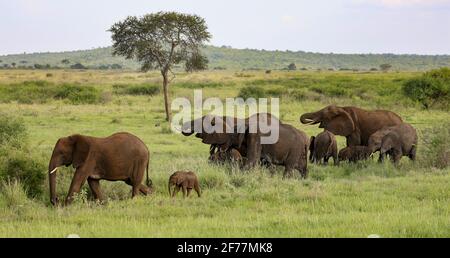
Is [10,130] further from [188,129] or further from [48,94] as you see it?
[48,94]

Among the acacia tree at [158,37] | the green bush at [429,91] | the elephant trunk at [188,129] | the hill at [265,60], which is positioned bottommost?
the hill at [265,60]

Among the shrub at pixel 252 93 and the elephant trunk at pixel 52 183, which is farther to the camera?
the shrub at pixel 252 93

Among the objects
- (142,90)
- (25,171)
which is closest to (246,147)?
(25,171)

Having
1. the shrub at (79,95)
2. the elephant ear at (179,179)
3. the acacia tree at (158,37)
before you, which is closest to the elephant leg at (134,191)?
the elephant ear at (179,179)

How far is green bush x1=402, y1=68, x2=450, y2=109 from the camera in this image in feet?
122

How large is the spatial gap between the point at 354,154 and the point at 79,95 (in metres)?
27.9

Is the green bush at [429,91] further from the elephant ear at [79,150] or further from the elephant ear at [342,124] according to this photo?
the elephant ear at [79,150]

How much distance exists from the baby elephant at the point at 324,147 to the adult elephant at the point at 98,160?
581 cm

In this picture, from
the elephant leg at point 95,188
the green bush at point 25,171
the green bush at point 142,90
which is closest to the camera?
the elephant leg at point 95,188

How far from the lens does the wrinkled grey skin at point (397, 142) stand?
15648mm

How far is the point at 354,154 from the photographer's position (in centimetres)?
1611

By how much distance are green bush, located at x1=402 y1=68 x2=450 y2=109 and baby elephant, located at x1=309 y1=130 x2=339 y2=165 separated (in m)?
21.9

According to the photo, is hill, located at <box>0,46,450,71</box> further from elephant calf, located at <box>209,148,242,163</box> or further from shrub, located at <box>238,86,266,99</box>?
elephant calf, located at <box>209,148,242,163</box>

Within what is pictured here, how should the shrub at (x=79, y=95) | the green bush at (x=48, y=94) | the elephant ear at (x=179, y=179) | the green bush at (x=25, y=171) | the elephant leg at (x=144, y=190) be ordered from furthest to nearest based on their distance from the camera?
the green bush at (x=48, y=94), the shrub at (x=79, y=95), the green bush at (x=25, y=171), the elephant leg at (x=144, y=190), the elephant ear at (x=179, y=179)
